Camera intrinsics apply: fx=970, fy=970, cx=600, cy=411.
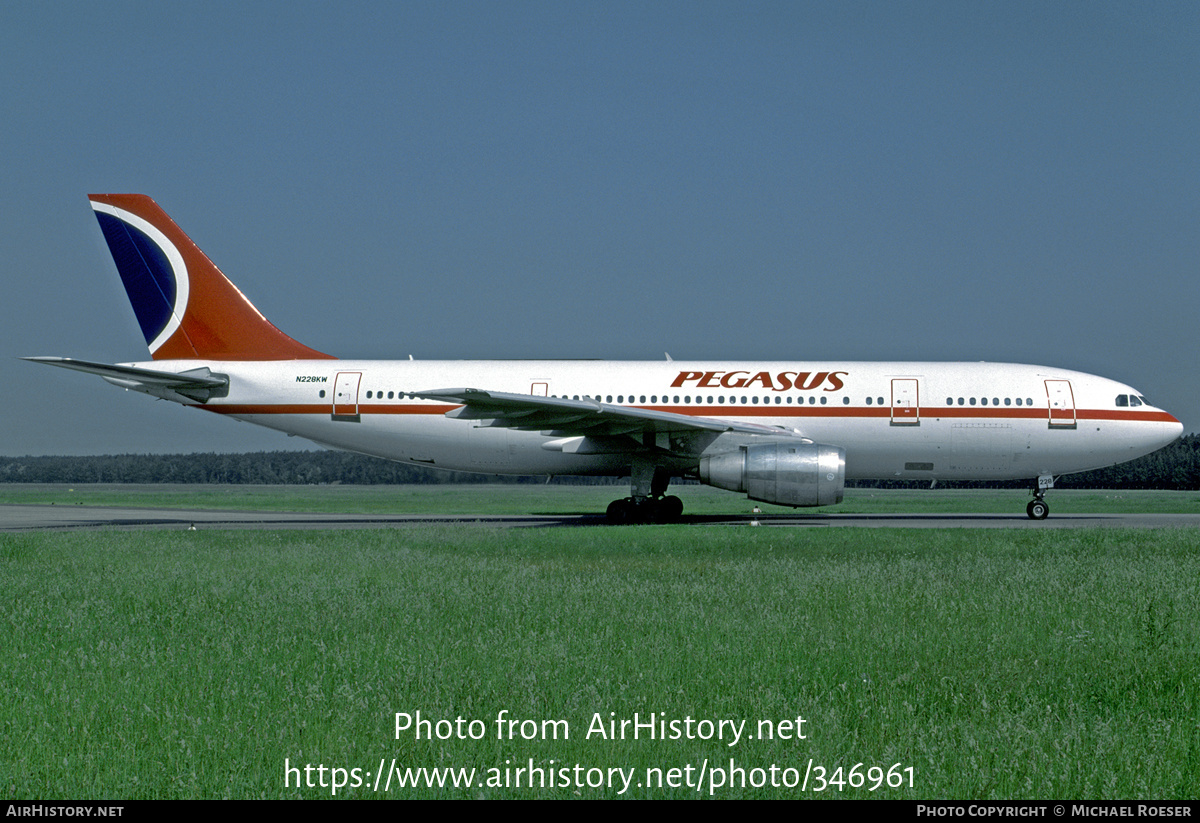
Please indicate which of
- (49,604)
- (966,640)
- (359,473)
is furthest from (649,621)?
(359,473)

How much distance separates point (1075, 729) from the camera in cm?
480

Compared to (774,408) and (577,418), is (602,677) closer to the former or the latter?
(577,418)

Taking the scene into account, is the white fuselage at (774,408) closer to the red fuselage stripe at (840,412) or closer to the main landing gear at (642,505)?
the red fuselage stripe at (840,412)

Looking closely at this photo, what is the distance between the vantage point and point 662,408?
67.6ft

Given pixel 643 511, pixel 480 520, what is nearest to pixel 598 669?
pixel 643 511

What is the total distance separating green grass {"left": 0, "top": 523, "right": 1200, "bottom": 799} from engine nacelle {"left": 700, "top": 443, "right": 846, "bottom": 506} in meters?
6.14

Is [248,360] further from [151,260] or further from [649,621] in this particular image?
[649,621]

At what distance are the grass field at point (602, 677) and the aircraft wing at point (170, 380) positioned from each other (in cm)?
1042

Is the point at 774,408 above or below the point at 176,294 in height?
below

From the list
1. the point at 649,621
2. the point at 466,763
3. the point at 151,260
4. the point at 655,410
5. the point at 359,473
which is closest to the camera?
the point at 466,763

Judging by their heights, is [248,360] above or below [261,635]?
above

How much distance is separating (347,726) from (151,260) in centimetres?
2017

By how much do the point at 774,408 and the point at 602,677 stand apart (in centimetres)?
1527

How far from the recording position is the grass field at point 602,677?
14.2 ft
